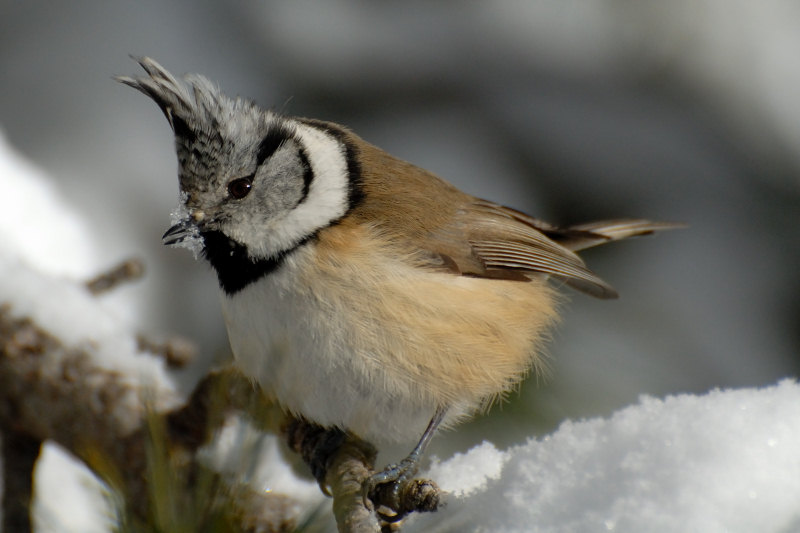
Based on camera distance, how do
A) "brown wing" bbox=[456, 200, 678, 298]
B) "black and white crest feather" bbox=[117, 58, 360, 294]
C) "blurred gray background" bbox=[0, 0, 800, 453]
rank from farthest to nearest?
"blurred gray background" bbox=[0, 0, 800, 453] → "brown wing" bbox=[456, 200, 678, 298] → "black and white crest feather" bbox=[117, 58, 360, 294]

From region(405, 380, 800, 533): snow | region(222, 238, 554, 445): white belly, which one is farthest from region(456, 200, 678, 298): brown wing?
region(405, 380, 800, 533): snow

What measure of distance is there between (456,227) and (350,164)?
0.32 metres

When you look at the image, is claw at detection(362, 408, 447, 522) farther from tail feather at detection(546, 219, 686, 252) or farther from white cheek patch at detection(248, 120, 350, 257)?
tail feather at detection(546, 219, 686, 252)

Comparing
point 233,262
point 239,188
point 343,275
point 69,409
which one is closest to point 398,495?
point 343,275

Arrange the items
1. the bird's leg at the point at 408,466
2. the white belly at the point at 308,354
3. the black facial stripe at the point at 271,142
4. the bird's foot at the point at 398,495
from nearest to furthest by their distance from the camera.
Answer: the bird's foot at the point at 398,495 → the bird's leg at the point at 408,466 → the white belly at the point at 308,354 → the black facial stripe at the point at 271,142

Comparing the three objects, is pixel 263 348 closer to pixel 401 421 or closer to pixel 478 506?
pixel 401 421

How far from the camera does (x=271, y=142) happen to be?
189 cm

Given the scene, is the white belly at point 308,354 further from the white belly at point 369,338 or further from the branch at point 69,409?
the branch at point 69,409

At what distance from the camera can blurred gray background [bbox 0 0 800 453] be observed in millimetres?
2951

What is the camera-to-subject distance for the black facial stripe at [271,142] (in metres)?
1.86

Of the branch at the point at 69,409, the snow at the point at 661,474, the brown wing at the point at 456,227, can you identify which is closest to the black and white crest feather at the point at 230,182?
the brown wing at the point at 456,227

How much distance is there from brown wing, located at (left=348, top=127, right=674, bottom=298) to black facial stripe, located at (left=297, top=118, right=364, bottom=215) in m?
0.02

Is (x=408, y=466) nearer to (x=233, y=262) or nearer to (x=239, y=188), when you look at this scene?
(x=233, y=262)

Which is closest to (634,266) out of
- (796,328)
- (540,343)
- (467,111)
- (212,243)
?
(796,328)
